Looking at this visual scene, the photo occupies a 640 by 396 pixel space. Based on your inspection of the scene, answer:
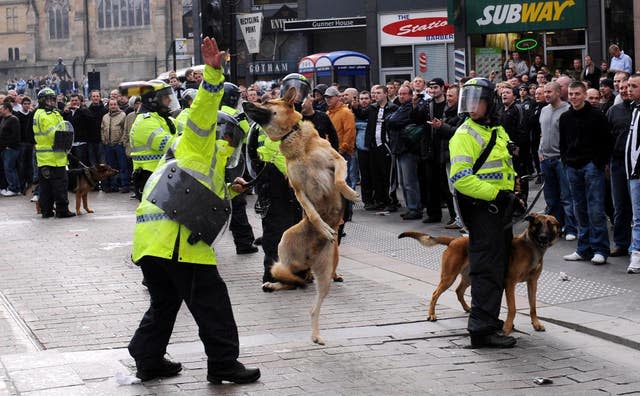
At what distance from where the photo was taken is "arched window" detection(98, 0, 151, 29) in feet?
272

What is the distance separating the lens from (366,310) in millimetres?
9352

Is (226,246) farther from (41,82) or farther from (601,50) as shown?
(41,82)

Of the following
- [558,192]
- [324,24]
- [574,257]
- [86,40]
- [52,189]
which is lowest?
[574,257]

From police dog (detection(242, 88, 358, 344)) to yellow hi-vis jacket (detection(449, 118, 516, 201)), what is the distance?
2.99 feet

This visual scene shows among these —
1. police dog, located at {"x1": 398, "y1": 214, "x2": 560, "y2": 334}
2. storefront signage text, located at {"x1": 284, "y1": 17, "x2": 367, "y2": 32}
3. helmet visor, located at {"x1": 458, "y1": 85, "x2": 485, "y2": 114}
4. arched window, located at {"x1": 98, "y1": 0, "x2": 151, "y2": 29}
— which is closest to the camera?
helmet visor, located at {"x1": 458, "y1": 85, "x2": 485, "y2": 114}

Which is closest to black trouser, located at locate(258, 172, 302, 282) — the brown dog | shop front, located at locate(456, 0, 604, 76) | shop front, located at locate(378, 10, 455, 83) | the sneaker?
the sneaker

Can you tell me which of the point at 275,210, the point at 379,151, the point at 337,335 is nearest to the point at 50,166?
the point at 379,151

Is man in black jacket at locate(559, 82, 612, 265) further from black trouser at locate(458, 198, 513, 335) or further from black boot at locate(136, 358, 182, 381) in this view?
black boot at locate(136, 358, 182, 381)

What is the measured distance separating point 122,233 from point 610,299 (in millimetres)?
7959

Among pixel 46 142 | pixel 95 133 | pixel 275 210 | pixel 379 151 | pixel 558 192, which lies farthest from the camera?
pixel 95 133

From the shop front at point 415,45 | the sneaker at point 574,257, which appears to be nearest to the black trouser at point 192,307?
the sneaker at point 574,257

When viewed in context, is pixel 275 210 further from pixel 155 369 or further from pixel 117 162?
pixel 117 162

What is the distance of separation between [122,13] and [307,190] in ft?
258

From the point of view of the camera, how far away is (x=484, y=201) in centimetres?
788
